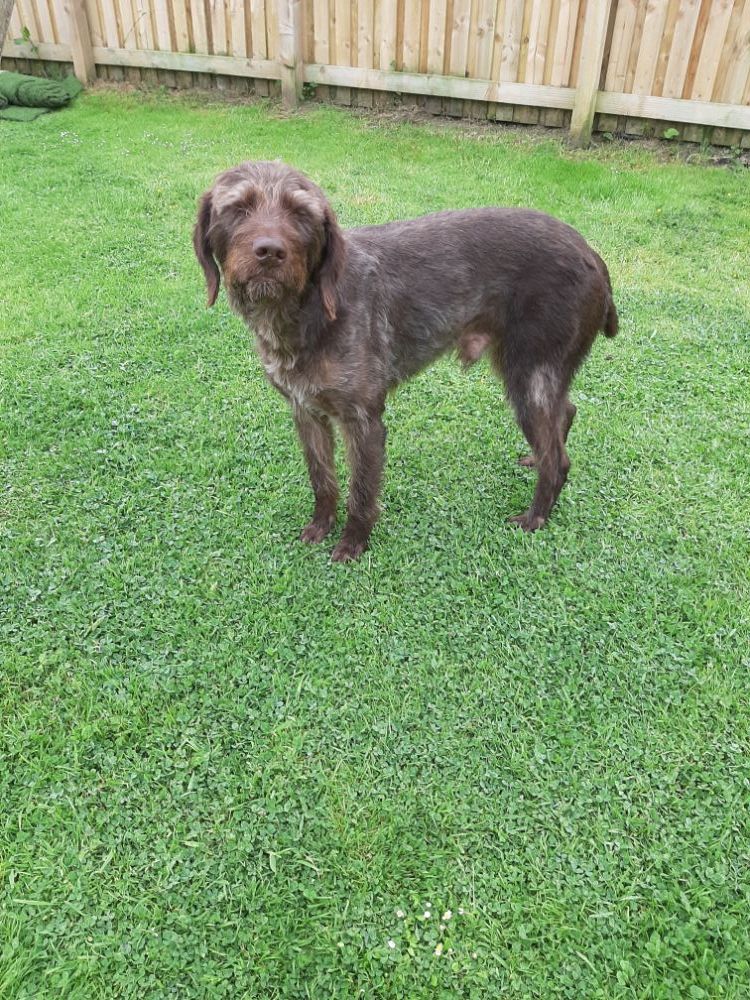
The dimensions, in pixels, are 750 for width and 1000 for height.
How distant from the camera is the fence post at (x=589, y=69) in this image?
7355 mm

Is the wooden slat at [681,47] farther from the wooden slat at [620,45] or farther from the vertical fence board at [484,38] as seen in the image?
the vertical fence board at [484,38]

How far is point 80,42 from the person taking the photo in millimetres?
9391

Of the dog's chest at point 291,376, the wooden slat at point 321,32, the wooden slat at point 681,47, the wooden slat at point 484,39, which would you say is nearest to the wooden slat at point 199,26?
the wooden slat at point 321,32

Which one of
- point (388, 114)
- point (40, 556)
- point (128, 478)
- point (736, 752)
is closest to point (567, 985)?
point (736, 752)

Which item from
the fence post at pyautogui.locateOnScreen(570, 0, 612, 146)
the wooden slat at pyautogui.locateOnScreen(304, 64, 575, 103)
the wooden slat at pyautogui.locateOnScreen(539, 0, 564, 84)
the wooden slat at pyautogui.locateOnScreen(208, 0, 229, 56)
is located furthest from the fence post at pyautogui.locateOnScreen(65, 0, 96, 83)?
the fence post at pyautogui.locateOnScreen(570, 0, 612, 146)

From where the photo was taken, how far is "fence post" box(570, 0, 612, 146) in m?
7.36

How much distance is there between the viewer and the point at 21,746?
8.64 ft

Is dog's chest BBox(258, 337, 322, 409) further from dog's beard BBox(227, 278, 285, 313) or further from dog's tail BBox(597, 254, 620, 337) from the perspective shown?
dog's tail BBox(597, 254, 620, 337)

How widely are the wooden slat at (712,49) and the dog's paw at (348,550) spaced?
701 cm

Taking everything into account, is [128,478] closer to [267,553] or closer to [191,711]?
[267,553]

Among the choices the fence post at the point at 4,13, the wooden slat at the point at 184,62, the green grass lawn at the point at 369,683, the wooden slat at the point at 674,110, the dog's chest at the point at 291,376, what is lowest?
the green grass lawn at the point at 369,683

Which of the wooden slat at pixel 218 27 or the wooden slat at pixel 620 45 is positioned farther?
the wooden slat at pixel 218 27

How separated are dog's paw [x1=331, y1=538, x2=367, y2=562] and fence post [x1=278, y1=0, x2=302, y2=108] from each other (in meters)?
7.40

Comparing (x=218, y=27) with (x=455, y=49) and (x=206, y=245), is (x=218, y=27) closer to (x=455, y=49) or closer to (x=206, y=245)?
(x=455, y=49)
